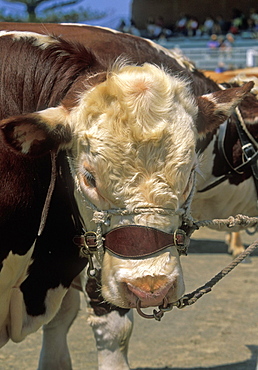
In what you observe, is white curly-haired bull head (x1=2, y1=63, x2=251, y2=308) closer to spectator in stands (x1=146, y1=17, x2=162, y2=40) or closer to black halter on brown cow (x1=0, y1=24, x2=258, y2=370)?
black halter on brown cow (x1=0, y1=24, x2=258, y2=370)

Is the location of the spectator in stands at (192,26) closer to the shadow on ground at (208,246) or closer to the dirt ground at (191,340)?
the shadow on ground at (208,246)

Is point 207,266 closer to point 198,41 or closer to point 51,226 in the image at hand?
point 51,226

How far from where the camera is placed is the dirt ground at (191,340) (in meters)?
3.95

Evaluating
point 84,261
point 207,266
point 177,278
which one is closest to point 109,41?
point 84,261

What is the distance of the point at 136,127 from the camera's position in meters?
2.07

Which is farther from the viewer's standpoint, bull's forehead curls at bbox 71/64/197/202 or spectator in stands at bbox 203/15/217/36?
spectator in stands at bbox 203/15/217/36

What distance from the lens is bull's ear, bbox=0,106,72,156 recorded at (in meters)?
2.07

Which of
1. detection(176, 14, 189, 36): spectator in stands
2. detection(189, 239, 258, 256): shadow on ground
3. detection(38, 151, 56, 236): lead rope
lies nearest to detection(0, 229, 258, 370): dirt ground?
detection(189, 239, 258, 256): shadow on ground

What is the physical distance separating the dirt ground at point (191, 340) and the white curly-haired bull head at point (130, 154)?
2.02 meters

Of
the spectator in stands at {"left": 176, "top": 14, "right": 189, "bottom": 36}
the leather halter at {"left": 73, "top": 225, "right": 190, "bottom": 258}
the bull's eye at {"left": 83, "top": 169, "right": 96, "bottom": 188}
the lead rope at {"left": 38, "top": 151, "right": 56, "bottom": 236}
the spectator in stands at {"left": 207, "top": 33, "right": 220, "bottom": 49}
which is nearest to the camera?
the leather halter at {"left": 73, "top": 225, "right": 190, "bottom": 258}

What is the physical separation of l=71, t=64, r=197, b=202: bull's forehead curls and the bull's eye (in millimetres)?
45

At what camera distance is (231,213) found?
4332mm

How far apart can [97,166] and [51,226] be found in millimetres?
483

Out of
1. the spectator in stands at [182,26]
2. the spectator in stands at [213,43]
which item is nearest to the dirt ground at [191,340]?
the spectator in stands at [213,43]
